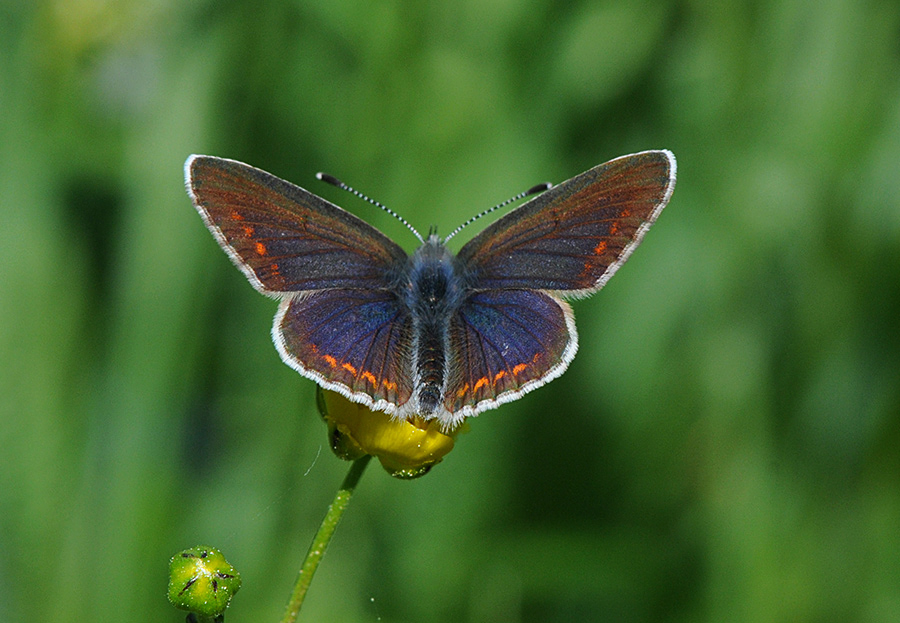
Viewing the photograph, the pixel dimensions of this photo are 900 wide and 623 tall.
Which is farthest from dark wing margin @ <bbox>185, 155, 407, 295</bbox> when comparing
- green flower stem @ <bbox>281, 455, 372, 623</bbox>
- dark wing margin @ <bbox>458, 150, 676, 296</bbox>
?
green flower stem @ <bbox>281, 455, 372, 623</bbox>

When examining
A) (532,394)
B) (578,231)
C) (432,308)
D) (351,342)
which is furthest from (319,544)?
(532,394)

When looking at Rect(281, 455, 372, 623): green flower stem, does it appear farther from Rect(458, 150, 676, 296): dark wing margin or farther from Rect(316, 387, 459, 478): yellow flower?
Rect(458, 150, 676, 296): dark wing margin

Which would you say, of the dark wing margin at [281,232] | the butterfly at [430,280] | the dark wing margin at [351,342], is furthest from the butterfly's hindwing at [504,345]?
the dark wing margin at [281,232]

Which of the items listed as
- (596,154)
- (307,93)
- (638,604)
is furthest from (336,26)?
(638,604)

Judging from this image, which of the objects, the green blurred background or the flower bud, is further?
the green blurred background

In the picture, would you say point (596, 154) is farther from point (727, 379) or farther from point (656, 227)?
point (727, 379)

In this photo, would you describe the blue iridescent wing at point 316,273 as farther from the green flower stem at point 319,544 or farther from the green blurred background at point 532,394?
the green blurred background at point 532,394
